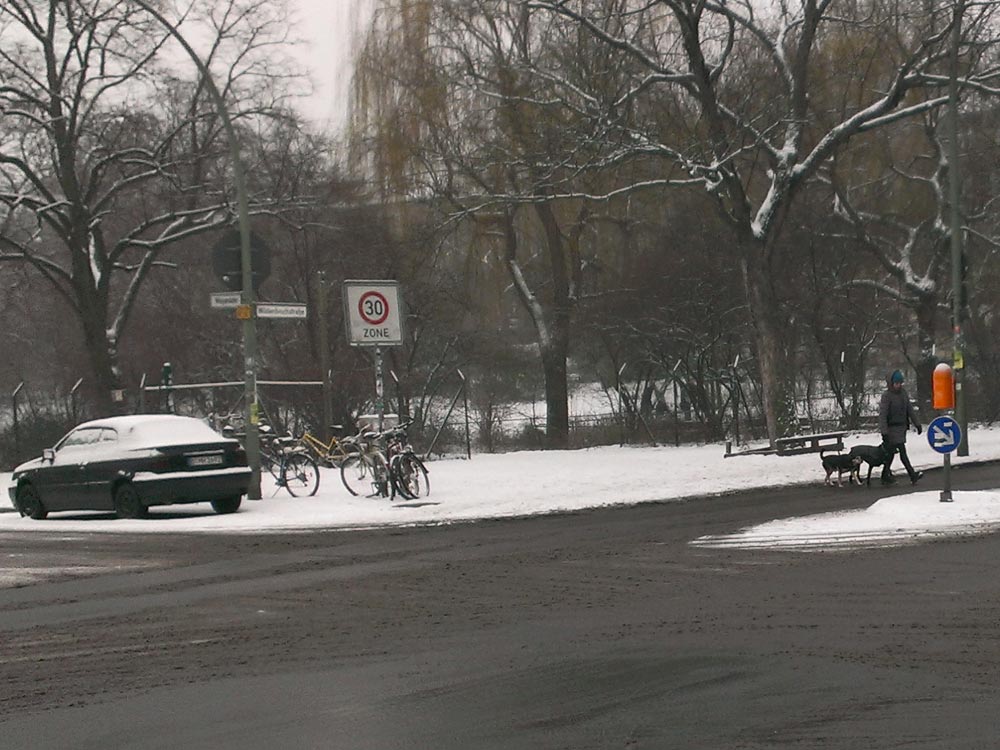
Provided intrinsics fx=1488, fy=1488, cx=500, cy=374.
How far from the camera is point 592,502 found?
20688mm

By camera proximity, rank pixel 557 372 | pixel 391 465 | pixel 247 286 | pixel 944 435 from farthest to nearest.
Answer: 1. pixel 557 372
2. pixel 247 286
3. pixel 391 465
4. pixel 944 435

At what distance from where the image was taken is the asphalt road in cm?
670

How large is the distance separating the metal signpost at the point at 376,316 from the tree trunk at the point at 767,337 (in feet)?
30.0

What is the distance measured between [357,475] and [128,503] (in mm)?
5528

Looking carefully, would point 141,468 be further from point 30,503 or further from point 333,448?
point 333,448

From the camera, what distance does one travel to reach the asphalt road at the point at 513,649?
6.70 m

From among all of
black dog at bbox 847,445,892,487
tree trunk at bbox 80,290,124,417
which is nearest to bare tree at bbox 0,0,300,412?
tree trunk at bbox 80,290,124,417

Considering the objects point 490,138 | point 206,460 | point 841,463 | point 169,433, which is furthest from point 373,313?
point 490,138

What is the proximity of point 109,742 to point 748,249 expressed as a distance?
2326 centimetres

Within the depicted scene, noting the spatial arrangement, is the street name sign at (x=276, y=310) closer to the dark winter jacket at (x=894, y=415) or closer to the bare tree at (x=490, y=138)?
the bare tree at (x=490, y=138)

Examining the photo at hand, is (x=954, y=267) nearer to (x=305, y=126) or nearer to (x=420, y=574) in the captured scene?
(x=420, y=574)

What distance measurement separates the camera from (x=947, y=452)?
16609 millimetres

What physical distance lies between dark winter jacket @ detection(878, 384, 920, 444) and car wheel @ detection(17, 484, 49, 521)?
12.3 meters

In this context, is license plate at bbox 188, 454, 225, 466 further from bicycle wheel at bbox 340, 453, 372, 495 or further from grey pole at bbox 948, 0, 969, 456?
grey pole at bbox 948, 0, 969, 456
